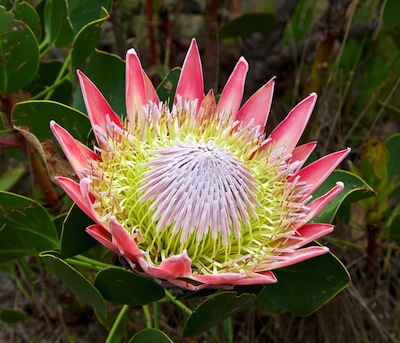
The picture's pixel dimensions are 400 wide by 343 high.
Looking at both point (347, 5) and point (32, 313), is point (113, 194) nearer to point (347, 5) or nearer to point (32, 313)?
point (32, 313)

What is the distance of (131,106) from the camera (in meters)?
1.36

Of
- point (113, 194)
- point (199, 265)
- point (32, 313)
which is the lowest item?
Result: point (32, 313)

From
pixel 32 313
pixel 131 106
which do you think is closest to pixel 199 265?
pixel 131 106

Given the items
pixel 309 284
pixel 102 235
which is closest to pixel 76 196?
pixel 102 235

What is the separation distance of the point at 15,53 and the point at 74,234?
1.49 ft

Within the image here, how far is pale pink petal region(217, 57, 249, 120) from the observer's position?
1392 millimetres

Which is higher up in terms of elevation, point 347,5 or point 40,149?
point 347,5

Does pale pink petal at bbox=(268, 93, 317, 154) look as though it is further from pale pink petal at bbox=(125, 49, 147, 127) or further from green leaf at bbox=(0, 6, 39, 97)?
green leaf at bbox=(0, 6, 39, 97)

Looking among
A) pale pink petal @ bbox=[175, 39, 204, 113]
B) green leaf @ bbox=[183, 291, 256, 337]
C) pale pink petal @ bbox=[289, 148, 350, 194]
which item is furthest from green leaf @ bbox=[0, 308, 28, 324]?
pale pink petal @ bbox=[289, 148, 350, 194]

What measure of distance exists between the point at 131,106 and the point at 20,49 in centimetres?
29

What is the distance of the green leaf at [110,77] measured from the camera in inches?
59.8

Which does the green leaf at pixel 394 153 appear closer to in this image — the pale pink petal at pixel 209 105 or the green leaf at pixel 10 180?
the pale pink petal at pixel 209 105

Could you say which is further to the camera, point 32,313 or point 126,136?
point 32,313

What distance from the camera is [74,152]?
124cm
